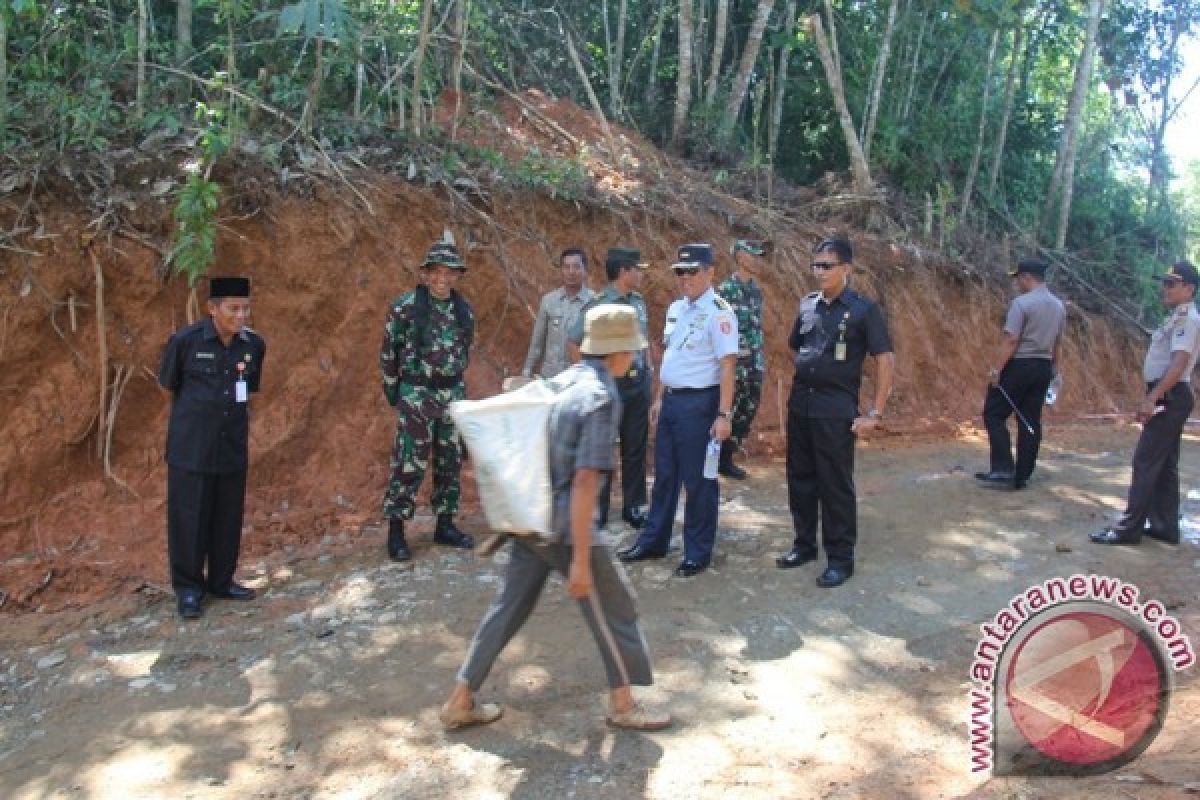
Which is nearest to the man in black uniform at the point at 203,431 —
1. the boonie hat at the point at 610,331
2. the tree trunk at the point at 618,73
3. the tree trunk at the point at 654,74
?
the boonie hat at the point at 610,331

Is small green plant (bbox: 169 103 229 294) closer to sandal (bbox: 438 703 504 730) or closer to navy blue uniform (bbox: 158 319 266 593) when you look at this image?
navy blue uniform (bbox: 158 319 266 593)

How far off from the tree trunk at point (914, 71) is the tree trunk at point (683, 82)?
4.06m

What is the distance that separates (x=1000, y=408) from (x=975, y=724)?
4594 millimetres

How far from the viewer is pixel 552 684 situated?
4.02 m

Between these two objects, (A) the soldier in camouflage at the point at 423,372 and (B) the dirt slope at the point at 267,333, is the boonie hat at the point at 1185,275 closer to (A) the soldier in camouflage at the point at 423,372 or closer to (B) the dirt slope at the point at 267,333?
(B) the dirt slope at the point at 267,333

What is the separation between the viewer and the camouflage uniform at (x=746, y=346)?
7141 millimetres

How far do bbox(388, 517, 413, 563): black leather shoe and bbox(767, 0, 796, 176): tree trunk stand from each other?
8248 millimetres

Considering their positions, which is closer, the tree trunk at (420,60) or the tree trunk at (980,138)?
the tree trunk at (420,60)

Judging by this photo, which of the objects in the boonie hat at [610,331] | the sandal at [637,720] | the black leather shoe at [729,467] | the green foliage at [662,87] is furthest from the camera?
the black leather shoe at [729,467]

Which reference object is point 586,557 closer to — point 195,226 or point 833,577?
point 833,577

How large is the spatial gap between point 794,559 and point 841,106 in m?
8.08

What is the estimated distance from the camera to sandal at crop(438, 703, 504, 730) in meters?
3.59

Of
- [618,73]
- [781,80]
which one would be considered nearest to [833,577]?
[618,73]

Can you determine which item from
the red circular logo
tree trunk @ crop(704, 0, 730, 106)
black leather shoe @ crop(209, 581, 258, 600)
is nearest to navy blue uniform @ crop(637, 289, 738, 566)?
the red circular logo
